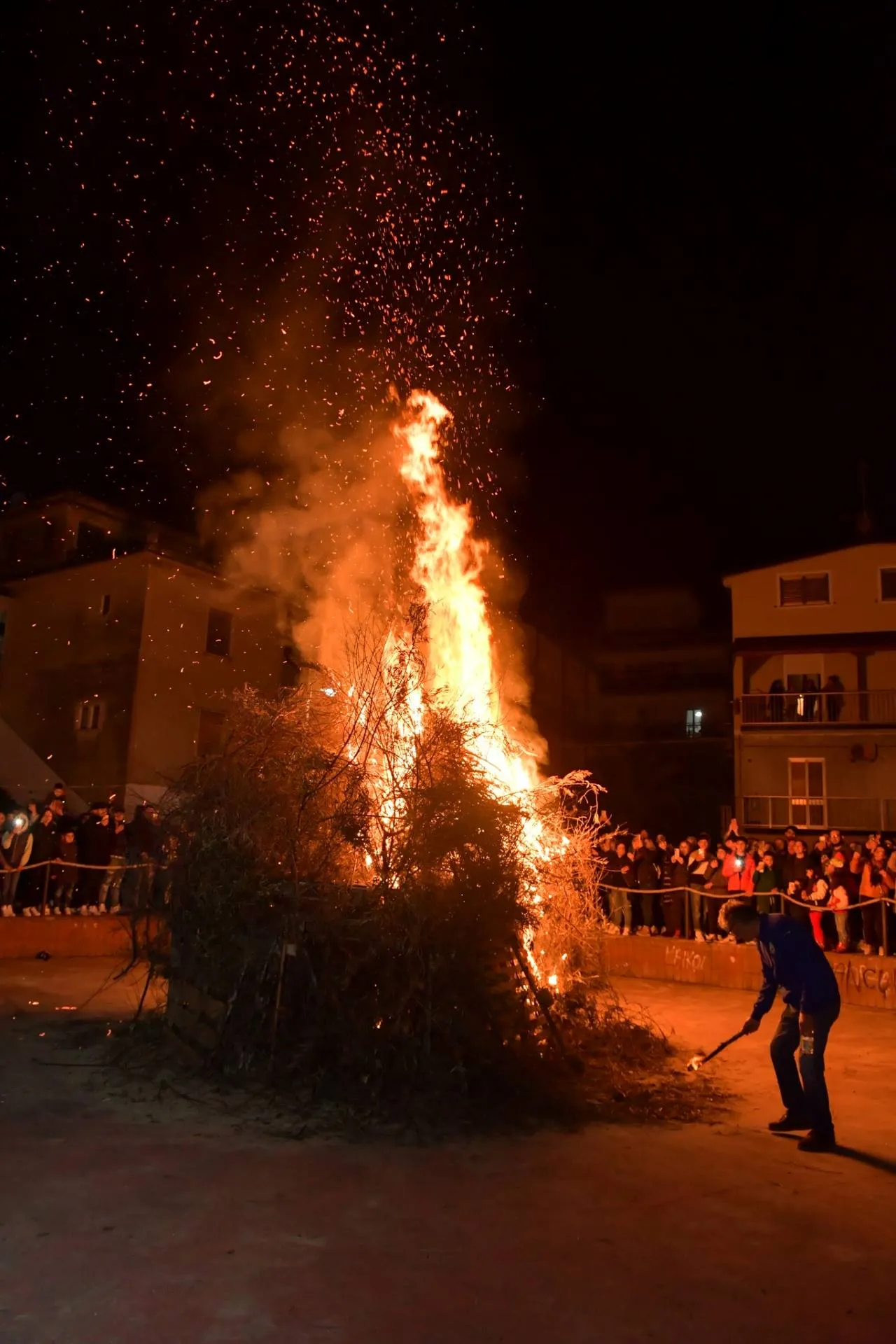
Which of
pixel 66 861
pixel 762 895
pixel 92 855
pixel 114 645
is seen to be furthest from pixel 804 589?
pixel 66 861

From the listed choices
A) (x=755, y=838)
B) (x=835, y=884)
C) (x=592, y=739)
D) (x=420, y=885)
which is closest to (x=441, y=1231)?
(x=420, y=885)

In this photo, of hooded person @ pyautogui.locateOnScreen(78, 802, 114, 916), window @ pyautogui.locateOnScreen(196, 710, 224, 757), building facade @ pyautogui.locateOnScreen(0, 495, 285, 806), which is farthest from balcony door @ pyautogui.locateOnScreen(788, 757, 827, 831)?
hooded person @ pyautogui.locateOnScreen(78, 802, 114, 916)

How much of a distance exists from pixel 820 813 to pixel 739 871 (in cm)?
1569

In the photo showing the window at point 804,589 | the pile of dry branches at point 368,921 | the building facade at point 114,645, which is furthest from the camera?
the window at point 804,589

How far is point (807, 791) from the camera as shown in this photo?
29.6 metres

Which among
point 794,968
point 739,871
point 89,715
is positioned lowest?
point 794,968

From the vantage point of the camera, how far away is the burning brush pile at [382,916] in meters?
7.18

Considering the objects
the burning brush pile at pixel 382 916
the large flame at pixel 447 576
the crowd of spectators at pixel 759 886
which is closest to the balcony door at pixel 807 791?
the crowd of spectators at pixel 759 886

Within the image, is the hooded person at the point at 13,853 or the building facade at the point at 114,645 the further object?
the building facade at the point at 114,645

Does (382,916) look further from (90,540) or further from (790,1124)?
(90,540)

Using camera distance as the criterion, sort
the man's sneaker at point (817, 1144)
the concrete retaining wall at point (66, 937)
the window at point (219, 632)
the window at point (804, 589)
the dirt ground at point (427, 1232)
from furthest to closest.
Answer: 1. the window at point (804, 589)
2. the window at point (219, 632)
3. the concrete retaining wall at point (66, 937)
4. the man's sneaker at point (817, 1144)
5. the dirt ground at point (427, 1232)

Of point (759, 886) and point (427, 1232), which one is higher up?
point (759, 886)

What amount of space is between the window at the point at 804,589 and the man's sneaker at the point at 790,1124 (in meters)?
25.5

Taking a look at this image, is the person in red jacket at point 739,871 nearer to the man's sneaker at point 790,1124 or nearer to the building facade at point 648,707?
the man's sneaker at point 790,1124
